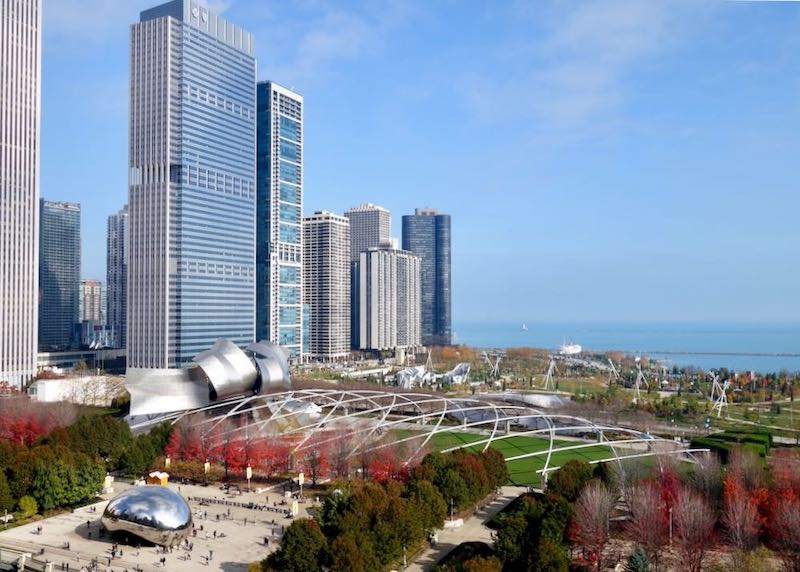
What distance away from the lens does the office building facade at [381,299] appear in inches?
5541

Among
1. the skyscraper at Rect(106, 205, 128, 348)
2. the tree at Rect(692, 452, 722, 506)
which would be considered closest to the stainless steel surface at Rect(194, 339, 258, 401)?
the tree at Rect(692, 452, 722, 506)

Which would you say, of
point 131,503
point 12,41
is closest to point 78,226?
point 12,41

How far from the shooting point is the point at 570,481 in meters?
28.2

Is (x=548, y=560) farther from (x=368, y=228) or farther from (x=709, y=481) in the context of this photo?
(x=368, y=228)

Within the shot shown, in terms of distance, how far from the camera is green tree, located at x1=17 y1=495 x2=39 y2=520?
28219 mm

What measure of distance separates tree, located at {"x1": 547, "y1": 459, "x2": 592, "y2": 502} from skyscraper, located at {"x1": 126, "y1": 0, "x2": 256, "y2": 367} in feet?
188

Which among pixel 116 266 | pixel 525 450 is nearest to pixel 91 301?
pixel 116 266

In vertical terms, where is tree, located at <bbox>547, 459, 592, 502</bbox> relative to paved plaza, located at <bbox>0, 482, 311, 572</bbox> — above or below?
above

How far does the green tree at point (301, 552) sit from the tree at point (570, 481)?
11.0 metres

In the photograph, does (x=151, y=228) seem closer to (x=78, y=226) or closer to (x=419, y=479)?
(x=419, y=479)

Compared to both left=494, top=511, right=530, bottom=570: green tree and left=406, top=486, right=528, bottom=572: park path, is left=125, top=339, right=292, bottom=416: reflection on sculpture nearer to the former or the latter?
left=406, top=486, right=528, bottom=572: park path

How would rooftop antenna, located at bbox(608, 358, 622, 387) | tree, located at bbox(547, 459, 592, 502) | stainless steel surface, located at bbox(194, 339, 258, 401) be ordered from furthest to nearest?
rooftop antenna, located at bbox(608, 358, 622, 387) < stainless steel surface, located at bbox(194, 339, 258, 401) < tree, located at bbox(547, 459, 592, 502)

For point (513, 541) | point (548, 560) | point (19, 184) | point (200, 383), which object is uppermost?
point (19, 184)

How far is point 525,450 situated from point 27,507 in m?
27.1
